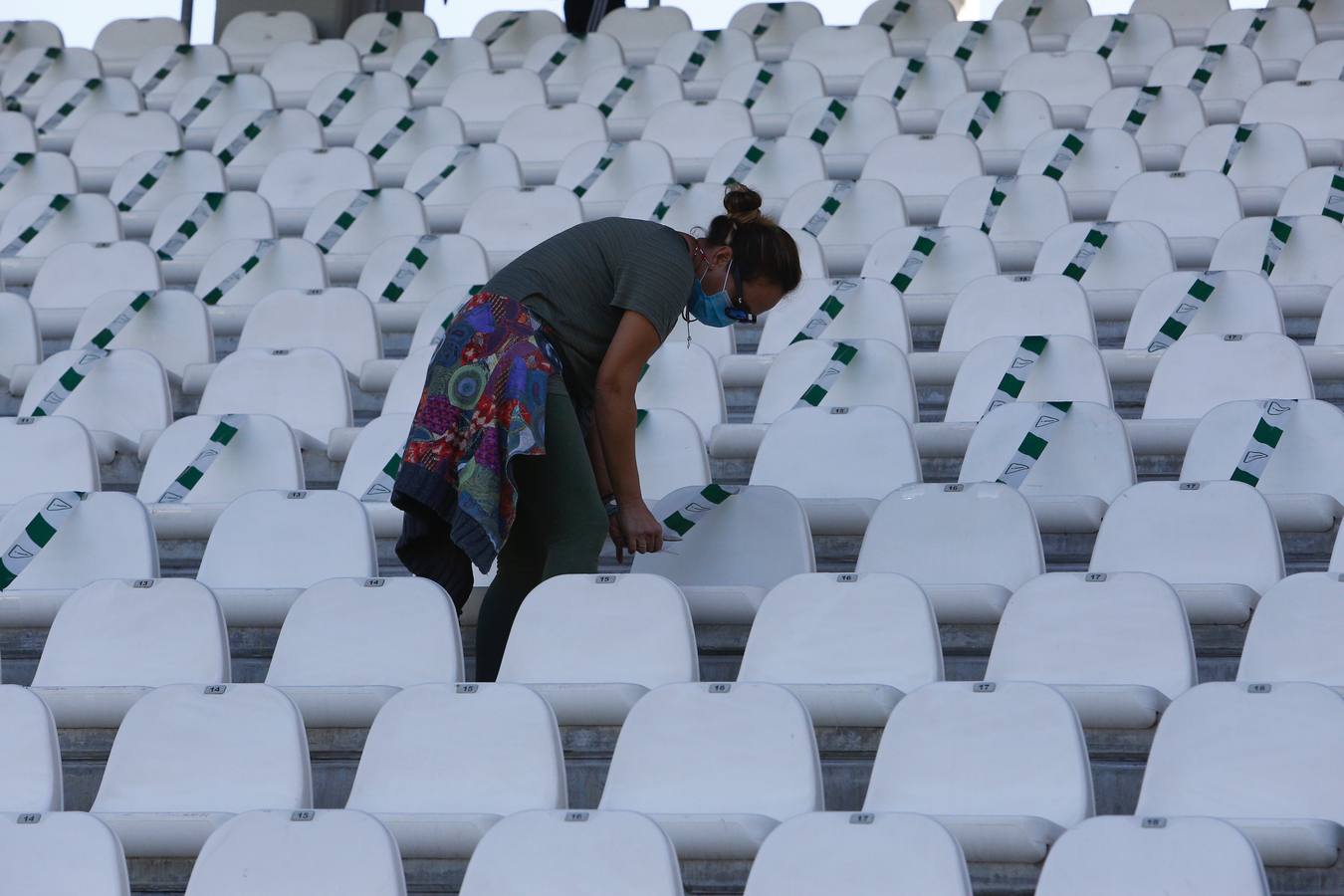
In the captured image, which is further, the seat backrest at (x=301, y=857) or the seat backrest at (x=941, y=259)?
the seat backrest at (x=941, y=259)

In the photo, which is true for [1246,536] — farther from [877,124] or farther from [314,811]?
[877,124]

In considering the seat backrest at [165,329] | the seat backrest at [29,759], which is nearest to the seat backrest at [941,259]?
the seat backrest at [165,329]

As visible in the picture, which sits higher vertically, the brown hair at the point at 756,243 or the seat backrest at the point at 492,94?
the seat backrest at the point at 492,94

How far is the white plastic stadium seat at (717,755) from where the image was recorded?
10.6 ft

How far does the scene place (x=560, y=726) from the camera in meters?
3.59

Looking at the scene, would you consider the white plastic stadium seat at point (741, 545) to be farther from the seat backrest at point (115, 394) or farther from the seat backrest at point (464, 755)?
the seat backrest at point (115, 394)

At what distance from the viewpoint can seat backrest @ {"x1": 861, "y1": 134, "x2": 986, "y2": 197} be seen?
648 centimetres

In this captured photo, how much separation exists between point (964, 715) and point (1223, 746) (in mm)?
388

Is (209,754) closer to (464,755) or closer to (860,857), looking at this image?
(464,755)

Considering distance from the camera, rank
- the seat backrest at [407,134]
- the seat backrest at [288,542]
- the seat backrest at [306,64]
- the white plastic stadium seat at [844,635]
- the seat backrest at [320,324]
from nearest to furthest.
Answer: the white plastic stadium seat at [844,635]
the seat backrest at [288,542]
the seat backrest at [320,324]
the seat backrest at [407,134]
the seat backrest at [306,64]

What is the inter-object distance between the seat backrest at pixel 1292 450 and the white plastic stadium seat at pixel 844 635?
0.93 m

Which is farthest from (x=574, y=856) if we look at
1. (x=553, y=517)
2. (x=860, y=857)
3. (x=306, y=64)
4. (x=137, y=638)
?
(x=306, y=64)

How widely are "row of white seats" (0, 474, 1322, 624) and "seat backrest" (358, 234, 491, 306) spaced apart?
5.56 ft

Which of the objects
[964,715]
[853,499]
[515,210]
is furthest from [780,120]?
[964,715]
